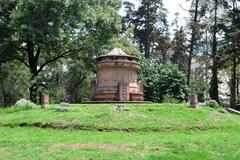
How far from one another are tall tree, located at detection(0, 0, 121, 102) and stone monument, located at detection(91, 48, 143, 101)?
5860mm

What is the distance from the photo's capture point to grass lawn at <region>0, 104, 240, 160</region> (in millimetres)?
11414

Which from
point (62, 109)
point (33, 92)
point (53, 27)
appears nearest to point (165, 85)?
point (33, 92)

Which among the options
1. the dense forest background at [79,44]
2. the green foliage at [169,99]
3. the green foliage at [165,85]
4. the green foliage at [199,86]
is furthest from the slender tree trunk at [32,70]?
the green foliage at [199,86]

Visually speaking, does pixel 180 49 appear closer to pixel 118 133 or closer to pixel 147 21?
pixel 147 21

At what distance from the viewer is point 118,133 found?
615 inches

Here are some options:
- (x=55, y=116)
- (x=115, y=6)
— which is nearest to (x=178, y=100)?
(x=115, y=6)

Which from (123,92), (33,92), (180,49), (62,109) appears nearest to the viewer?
(62,109)

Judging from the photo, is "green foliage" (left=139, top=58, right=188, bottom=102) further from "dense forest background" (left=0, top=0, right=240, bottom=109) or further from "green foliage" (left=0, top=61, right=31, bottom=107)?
"green foliage" (left=0, top=61, right=31, bottom=107)

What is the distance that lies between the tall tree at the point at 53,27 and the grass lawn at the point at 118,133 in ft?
32.0

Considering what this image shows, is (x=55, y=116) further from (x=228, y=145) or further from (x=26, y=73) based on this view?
(x=26, y=73)

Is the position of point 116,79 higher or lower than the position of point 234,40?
lower

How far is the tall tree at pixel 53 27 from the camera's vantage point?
28812 millimetres

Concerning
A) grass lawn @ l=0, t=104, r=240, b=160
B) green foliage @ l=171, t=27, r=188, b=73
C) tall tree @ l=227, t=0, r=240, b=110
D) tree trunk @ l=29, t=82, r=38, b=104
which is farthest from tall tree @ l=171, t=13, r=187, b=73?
grass lawn @ l=0, t=104, r=240, b=160

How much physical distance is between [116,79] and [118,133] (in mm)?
8951
